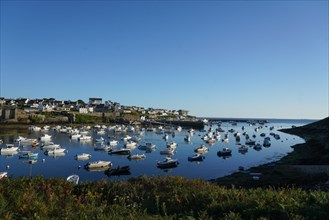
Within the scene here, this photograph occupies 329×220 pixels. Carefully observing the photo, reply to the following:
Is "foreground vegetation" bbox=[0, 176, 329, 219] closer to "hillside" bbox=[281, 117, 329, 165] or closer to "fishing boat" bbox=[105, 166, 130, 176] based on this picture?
"fishing boat" bbox=[105, 166, 130, 176]

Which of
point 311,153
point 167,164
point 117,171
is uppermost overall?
point 311,153

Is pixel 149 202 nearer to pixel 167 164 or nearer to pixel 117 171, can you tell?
pixel 117 171

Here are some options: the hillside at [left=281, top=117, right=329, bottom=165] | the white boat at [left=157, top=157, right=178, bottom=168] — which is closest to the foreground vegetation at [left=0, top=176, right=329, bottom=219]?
the white boat at [left=157, top=157, right=178, bottom=168]

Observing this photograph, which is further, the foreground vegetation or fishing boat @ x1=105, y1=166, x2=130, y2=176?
fishing boat @ x1=105, y1=166, x2=130, y2=176

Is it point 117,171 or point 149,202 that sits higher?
point 149,202

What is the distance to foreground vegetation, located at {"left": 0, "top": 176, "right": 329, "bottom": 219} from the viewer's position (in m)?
7.77

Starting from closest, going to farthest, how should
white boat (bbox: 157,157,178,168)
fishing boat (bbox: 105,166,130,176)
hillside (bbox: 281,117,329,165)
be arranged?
fishing boat (bbox: 105,166,130,176) → hillside (bbox: 281,117,329,165) → white boat (bbox: 157,157,178,168)

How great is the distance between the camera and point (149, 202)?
33.1 ft

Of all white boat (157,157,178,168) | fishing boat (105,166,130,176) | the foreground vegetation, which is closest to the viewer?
the foreground vegetation

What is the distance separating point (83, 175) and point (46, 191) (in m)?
31.5

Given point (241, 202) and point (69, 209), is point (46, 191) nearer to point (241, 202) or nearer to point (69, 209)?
point (69, 209)

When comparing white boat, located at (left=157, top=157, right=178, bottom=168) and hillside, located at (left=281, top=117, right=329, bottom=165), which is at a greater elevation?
hillside, located at (left=281, top=117, right=329, bottom=165)

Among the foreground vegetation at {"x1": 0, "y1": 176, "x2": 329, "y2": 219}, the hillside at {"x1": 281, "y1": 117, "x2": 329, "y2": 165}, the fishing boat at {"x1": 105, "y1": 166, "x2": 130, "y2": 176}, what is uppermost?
the foreground vegetation at {"x1": 0, "y1": 176, "x2": 329, "y2": 219}

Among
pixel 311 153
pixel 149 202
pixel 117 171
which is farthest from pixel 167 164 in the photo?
pixel 149 202
